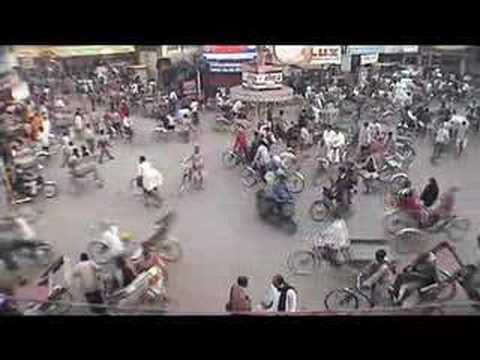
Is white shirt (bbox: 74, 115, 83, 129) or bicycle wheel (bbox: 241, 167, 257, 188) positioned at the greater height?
white shirt (bbox: 74, 115, 83, 129)

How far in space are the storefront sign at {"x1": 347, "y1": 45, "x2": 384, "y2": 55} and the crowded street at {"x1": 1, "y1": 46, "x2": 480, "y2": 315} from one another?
131 mm

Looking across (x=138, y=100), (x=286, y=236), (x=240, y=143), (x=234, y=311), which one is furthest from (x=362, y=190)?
(x=138, y=100)

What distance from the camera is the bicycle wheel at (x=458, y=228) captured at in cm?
361

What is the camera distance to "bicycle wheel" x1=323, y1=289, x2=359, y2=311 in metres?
3.65

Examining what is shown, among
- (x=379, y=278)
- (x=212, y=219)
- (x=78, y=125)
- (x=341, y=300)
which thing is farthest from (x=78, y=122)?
(x=379, y=278)

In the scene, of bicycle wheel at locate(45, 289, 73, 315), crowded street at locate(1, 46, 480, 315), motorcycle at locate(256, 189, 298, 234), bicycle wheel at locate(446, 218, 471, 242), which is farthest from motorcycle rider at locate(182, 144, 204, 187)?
bicycle wheel at locate(446, 218, 471, 242)

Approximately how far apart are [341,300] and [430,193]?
77 centimetres

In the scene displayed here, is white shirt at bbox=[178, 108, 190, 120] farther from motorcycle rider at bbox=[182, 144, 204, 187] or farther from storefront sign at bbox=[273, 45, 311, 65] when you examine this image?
storefront sign at bbox=[273, 45, 311, 65]

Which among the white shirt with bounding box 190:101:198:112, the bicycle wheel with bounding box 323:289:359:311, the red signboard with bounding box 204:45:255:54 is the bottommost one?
the bicycle wheel with bounding box 323:289:359:311

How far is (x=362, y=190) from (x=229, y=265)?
2.79 feet

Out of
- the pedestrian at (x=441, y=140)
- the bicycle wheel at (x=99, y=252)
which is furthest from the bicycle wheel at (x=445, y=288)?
the bicycle wheel at (x=99, y=252)

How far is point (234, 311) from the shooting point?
3.70 meters
